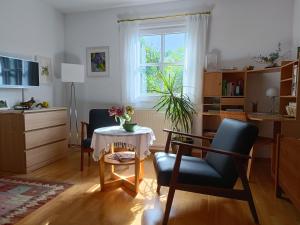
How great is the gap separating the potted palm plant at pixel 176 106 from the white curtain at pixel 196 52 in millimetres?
184

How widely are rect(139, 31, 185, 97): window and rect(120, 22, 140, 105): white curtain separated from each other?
0.16 m

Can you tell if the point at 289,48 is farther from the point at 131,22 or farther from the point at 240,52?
the point at 131,22

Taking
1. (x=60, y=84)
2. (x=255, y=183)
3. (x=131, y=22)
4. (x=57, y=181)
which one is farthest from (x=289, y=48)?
(x=60, y=84)

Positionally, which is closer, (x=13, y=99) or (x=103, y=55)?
(x=13, y=99)

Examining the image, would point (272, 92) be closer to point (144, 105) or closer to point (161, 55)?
point (161, 55)

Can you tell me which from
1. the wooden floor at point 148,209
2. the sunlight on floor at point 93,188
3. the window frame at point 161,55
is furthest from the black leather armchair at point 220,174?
the window frame at point 161,55

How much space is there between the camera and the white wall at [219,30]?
3553 mm

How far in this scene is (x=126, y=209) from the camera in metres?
2.13

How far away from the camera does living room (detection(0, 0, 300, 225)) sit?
2.12 meters

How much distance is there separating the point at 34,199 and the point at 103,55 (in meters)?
2.89

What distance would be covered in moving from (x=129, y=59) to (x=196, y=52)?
3.92 ft

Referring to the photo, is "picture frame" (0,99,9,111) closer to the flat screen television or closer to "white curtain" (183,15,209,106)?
the flat screen television

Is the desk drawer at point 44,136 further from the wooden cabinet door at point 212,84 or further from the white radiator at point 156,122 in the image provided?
the wooden cabinet door at point 212,84

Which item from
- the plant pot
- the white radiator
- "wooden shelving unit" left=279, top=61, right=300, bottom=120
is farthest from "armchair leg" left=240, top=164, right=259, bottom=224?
the white radiator
